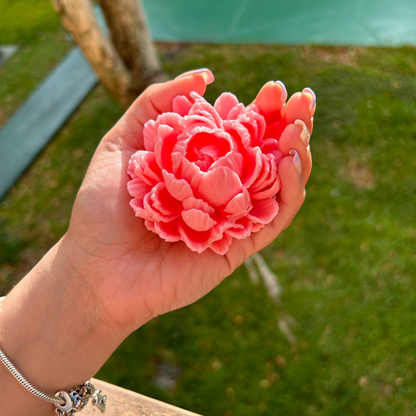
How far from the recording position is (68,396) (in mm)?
1606

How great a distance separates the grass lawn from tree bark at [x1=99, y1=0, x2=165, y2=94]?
33.1 inches

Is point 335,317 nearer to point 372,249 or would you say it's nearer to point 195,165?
point 372,249

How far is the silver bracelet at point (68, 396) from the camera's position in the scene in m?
1.58

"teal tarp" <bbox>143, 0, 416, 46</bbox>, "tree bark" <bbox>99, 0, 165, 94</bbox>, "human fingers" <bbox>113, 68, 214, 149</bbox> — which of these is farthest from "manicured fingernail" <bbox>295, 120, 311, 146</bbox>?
"teal tarp" <bbox>143, 0, 416, 46</bbox>

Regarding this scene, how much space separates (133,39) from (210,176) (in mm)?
2627

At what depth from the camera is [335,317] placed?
2.99 metres

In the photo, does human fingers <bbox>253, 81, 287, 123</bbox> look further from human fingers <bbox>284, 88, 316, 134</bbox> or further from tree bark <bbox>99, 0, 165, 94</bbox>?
tree bark <bbox>99, 0, 165, 94</bbox>

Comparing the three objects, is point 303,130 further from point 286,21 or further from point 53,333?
point 286,21

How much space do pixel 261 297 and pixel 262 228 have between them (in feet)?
5.27

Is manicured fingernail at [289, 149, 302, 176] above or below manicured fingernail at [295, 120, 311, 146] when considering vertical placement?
below

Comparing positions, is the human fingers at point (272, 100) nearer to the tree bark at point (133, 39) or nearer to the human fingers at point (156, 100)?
the human fingers at point (156, 100)

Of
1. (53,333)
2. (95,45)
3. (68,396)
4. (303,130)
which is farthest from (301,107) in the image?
(95,45)

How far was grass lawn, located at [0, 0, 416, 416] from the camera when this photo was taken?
278 cm

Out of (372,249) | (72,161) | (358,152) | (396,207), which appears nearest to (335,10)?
(358,152)
